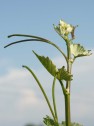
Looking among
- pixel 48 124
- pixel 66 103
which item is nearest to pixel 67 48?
pixel 66 103

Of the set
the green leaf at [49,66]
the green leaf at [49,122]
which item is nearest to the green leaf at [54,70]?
the green leaf at [49,66]

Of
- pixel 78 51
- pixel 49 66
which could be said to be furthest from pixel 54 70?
pixel 78 51

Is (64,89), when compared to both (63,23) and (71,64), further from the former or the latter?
(63,23)

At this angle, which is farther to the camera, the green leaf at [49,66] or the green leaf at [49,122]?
the green leaf at [49,122]

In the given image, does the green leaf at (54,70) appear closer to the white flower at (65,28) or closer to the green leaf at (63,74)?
the green leaf at (63,74)

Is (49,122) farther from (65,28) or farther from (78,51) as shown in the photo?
(65,28)

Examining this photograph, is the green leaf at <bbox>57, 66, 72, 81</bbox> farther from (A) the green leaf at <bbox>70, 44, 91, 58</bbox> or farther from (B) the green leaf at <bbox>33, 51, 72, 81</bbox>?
(A) the green leaf at <bbox>70, 44, 91, 58</bbox>
